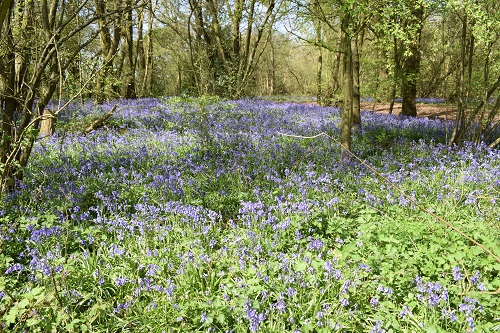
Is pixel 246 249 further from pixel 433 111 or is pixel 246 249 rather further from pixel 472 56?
pixel 433 111

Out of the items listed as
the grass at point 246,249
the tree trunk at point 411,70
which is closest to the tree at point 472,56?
the grass at point 246,249

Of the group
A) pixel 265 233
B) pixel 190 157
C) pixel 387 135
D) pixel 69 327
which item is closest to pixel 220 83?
pixel 387 135

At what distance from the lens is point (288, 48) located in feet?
158

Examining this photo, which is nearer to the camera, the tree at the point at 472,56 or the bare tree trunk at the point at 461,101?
the tree at the point at 472,56

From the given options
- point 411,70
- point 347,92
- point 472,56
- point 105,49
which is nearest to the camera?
point 347,92

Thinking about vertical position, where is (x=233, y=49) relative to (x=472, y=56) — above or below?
above

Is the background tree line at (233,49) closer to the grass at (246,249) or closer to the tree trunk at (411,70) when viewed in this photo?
the tree trunk at (411,70)

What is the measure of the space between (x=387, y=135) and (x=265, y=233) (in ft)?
21.6

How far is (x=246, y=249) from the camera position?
3.79 metres

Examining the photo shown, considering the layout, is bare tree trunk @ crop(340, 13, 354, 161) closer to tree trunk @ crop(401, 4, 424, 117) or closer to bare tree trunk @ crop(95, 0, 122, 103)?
bare tree trunk @ crop(95, 0, 122, 103)

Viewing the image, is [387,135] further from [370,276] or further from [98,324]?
[98,324]

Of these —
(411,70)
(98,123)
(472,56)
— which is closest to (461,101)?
(472,56)

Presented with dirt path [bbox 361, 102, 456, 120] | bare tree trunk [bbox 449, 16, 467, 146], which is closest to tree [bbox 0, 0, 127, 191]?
bare tree trunk [bbox 449, 16, 467, 146]

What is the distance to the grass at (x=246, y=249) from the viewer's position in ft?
9.70
